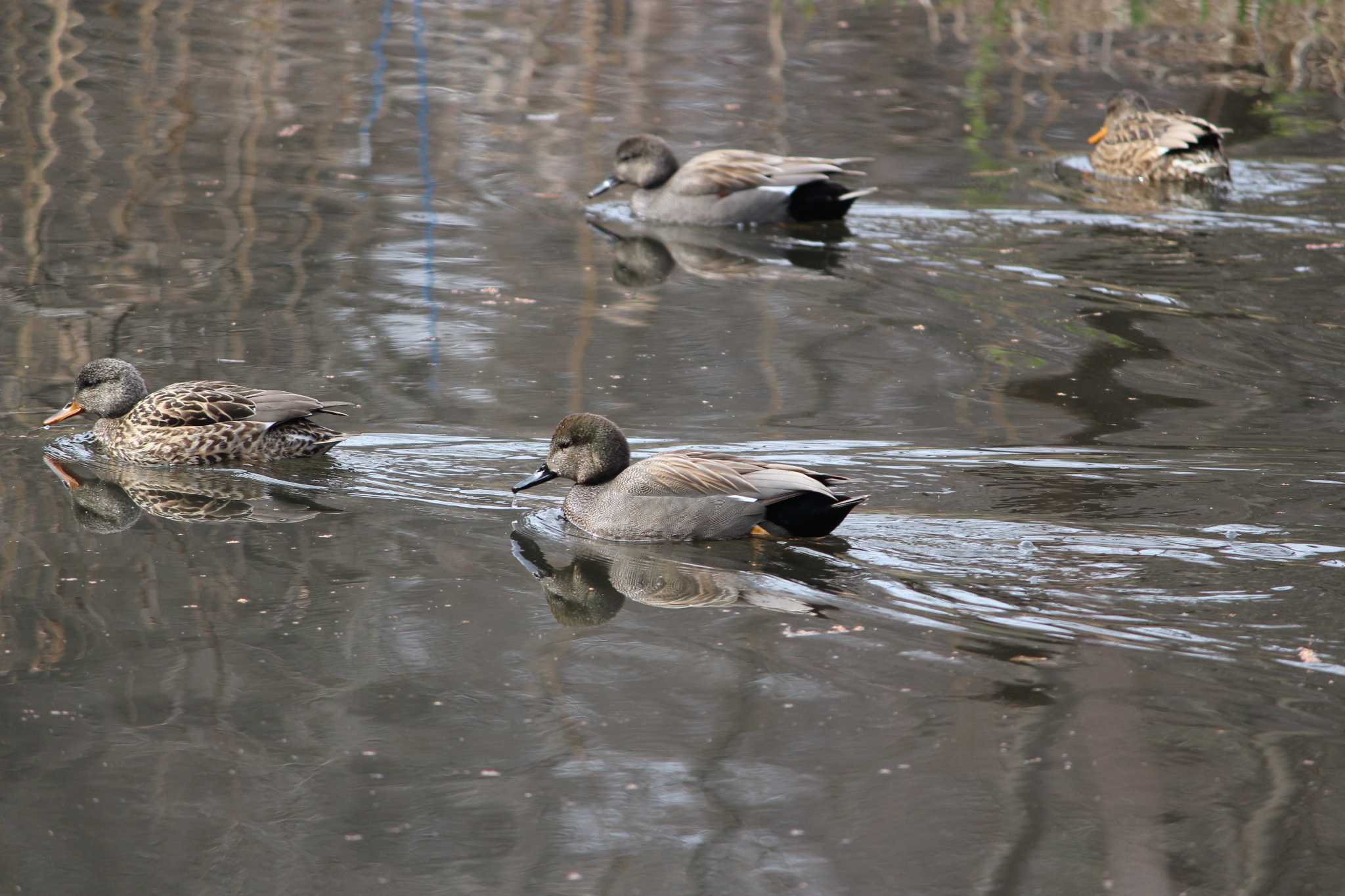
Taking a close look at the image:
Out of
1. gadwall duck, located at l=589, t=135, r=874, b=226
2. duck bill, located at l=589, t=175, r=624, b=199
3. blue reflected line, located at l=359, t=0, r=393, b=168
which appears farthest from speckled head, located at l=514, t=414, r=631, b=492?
blue reflected line, located at l=359, t=0, r=393, b=168

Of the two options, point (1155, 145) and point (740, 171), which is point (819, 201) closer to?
point (740, 171)

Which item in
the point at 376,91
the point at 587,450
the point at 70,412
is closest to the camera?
the point at 587,450

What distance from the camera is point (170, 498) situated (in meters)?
7.53

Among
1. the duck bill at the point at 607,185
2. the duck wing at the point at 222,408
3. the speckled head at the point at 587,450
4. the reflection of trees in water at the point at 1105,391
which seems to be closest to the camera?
the speckled head at the point at 587,450

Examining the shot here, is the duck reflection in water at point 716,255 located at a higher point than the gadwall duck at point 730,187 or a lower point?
lower

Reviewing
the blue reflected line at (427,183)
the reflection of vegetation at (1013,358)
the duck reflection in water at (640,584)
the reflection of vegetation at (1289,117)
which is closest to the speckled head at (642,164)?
the blue reflected line at (427,183)

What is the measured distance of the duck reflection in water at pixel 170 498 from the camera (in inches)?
285

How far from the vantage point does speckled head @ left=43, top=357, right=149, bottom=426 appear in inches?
317

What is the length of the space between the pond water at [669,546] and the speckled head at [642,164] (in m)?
0.32

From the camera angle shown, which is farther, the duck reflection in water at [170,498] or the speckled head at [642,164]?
the speckled head at [642,164]

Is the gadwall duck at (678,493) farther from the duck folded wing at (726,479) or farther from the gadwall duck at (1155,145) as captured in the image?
the gadwall duck at (1155,145)

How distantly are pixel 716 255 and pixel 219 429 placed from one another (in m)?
5.17

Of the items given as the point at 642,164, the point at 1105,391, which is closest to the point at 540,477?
the point at 1105,391

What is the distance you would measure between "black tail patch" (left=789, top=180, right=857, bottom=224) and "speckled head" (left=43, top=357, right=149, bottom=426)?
6.04 meters
